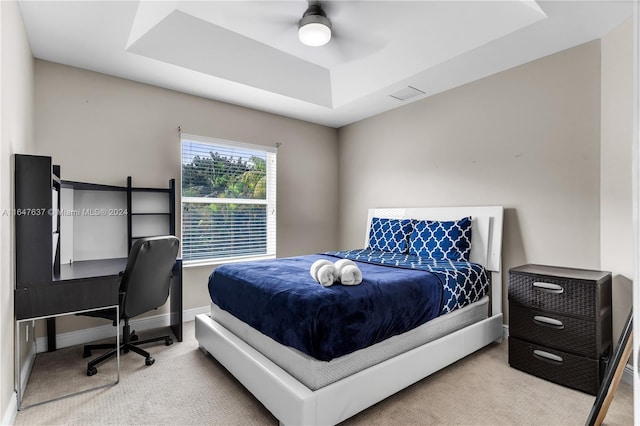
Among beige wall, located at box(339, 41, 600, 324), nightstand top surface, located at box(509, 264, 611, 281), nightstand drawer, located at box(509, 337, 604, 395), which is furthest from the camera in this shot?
beige wall, located at box(339, 41, 600, 324)

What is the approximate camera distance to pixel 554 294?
7.50 ft

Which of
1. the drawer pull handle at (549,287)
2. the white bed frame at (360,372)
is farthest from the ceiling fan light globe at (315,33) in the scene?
the drawer pull handle at (549,287)

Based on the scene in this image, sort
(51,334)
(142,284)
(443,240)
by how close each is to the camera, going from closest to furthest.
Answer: (142,284), (51,334), (443,240)

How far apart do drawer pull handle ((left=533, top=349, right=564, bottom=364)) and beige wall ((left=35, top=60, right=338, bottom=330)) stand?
2907mm

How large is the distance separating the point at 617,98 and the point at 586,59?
43 cm

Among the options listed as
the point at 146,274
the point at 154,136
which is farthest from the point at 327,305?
the point at 154,136

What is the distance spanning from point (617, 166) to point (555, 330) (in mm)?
1255

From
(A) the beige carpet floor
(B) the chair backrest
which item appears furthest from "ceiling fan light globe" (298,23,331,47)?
(A) the beige carpet floor

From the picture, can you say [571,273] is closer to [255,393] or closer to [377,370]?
[377,370]

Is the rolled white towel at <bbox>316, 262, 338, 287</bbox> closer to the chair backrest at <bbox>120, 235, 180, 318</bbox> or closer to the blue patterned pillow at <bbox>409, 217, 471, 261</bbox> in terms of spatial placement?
the chair backrest at <bbox>120, 235, 180, 318</bbox>

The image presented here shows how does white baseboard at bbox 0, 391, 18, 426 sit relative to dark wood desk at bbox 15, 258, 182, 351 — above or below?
below

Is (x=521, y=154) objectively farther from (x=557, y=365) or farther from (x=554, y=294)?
(x=557, y=365)

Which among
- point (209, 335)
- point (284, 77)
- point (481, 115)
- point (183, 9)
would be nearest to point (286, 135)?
point (284, 77)

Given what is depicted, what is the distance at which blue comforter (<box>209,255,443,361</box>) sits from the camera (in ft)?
5.66
